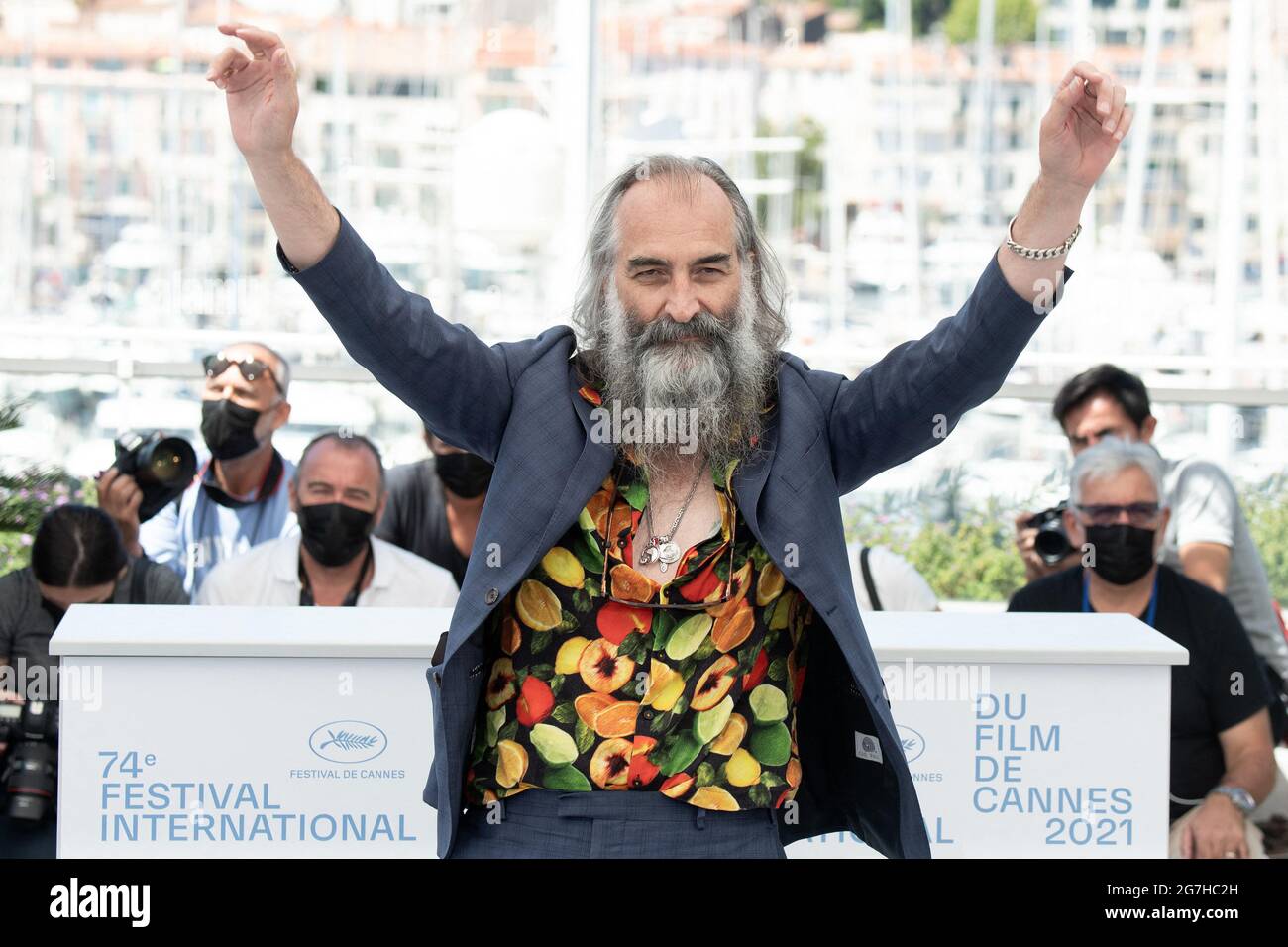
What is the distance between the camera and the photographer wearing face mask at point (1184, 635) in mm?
4645

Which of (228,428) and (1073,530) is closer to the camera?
(1073,530)

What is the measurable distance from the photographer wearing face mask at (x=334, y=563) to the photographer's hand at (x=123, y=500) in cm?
44

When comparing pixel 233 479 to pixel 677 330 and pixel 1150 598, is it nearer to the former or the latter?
pixel 1150 598

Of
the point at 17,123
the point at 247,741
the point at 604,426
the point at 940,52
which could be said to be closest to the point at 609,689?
the point at 604,426

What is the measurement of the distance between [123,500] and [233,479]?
1.47ft

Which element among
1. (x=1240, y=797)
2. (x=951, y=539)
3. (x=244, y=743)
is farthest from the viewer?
(x=951, y=539)

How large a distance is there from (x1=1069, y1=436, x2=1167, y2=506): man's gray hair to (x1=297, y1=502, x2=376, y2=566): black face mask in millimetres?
2146

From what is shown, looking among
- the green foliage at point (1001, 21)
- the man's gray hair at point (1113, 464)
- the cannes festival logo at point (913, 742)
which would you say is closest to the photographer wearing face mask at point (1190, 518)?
the man's gray hair at point (1113, 464)

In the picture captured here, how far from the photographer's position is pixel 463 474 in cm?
593

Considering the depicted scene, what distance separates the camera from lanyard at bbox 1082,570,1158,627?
4938 mm

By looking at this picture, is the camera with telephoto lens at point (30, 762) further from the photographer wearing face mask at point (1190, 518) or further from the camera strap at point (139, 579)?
the photographer wearing face mask at point (1190, 518)

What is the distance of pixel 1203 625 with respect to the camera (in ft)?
16.0

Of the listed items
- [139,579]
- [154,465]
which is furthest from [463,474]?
[139,579]

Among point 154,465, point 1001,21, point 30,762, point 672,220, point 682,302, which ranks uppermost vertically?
point 1001,21
